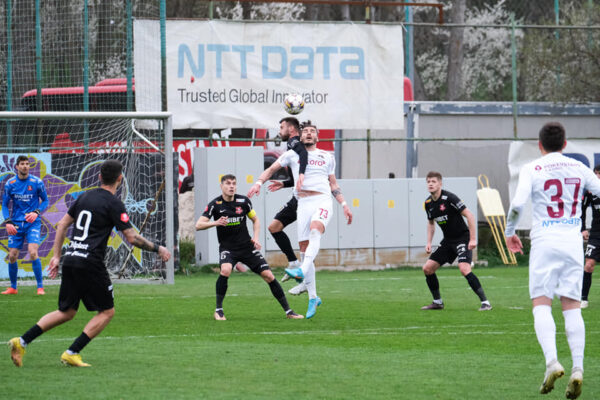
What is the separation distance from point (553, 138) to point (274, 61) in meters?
15.1

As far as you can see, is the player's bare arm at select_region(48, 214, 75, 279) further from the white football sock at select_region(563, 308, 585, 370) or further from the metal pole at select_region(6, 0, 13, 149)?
the metal pole at select_region(6, 0, 13, 149)

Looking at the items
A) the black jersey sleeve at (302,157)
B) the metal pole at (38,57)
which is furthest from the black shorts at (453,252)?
the metal pole at (38,57)

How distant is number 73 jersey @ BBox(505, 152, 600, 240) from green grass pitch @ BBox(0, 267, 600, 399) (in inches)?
49.2

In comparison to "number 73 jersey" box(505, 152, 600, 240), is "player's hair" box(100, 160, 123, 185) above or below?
above

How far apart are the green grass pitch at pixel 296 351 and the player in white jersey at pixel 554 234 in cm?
53

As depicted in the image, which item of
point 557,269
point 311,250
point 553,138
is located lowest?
point 311,250

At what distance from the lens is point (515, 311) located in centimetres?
1356

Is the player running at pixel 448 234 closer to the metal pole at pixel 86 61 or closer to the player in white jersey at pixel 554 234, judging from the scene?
the player in white jersey at pixel 554 234

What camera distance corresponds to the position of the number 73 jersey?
763cm

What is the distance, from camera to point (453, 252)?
553 inches

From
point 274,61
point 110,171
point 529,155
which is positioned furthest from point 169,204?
point 529,155

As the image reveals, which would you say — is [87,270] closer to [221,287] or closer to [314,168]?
[221,287]

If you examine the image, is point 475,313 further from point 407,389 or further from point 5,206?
point 5,206

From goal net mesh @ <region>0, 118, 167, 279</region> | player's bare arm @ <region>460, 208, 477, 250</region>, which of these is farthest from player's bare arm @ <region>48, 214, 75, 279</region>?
goal net mesh @ <region>0, 118, 167, 279</region>
